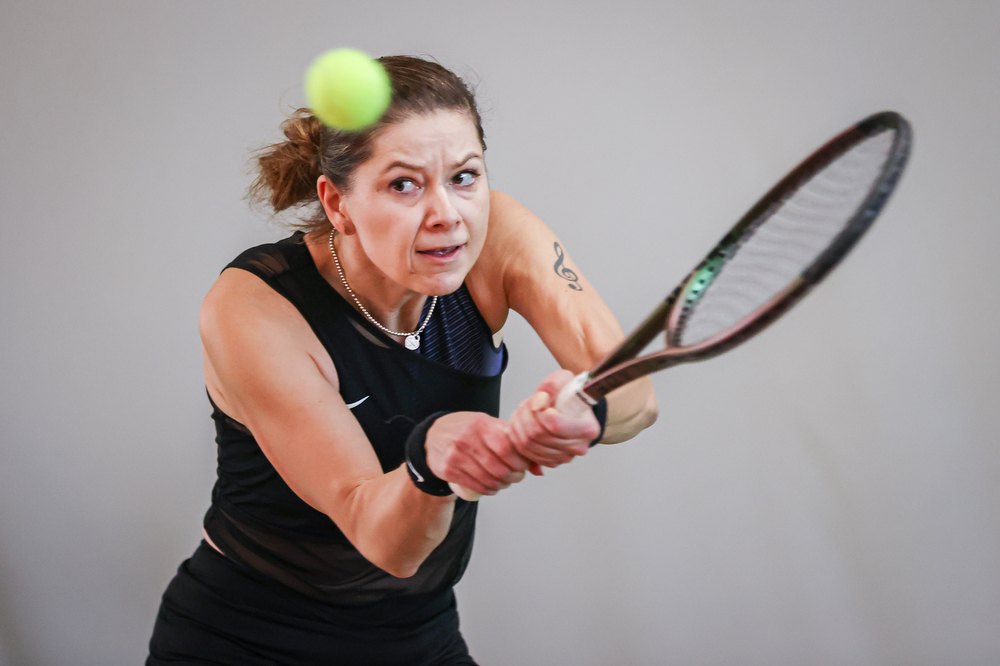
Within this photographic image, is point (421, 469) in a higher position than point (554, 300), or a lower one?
lower

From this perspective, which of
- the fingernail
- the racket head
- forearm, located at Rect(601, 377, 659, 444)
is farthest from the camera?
forearm, located at Rect(601, 377, 659, 444)

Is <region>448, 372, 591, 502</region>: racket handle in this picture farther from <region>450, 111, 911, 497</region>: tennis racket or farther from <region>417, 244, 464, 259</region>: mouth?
<region>417, 244, 464, 259</region>: mouth

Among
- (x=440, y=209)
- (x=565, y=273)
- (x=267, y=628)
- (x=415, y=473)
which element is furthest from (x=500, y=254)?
(x=267, y=628)

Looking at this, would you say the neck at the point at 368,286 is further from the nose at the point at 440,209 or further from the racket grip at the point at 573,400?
the racket grip at the point at 573,400

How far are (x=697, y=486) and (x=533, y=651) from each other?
0.56 metres

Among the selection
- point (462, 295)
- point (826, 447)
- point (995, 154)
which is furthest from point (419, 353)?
point (995, 154)

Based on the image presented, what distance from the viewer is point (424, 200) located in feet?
3.19

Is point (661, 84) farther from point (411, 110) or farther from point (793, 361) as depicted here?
point (411, 110)

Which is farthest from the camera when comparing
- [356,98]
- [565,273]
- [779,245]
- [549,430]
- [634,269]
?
[634,269]

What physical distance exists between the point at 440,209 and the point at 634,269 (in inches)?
34.8

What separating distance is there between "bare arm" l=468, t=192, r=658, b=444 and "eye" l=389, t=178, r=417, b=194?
0.21m

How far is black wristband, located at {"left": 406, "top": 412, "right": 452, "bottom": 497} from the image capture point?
753 millimetres

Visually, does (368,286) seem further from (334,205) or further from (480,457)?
(480,457)

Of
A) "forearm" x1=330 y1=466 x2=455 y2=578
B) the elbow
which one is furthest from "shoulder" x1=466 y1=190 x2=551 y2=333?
"forearm" x1=330 y1=466 x2=455 y2=578
